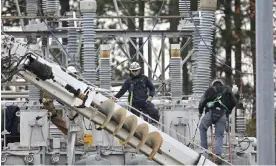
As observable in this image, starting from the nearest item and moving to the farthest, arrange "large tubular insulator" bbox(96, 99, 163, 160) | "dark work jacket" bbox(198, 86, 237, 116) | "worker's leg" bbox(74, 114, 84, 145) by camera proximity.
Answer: "large tubular insulator" bbox(96, 99, 163, 160), "worker's leg" bbox(74, 114, 84, 145), "dark work jacket" bbox(198, 86, 237, 116)

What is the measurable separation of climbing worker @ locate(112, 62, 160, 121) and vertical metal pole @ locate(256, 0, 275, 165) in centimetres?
706

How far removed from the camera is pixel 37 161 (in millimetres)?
21609

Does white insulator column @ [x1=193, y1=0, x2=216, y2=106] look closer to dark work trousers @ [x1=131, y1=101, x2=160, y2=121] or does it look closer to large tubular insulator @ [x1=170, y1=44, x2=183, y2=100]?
large tubular insulator @ [x1=170, y1=44, x2=183, y2=100]

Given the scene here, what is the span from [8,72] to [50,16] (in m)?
6.46

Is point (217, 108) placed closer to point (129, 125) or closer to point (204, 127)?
point (204, 127)

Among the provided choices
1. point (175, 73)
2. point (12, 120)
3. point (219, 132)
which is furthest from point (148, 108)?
point (12, 120)

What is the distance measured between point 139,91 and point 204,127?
62.0 inches

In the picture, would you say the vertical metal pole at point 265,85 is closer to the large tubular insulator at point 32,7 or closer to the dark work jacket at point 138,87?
the dark work jacket at point 138,87

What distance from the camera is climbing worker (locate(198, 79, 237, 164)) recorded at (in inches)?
824

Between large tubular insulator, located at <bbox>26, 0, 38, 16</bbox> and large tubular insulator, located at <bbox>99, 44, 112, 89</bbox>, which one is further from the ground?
large tubular insulator, located at <bbox>26, 0, 38, 16</bbox>

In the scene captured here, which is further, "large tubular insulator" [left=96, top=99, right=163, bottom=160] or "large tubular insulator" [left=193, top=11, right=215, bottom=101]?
"large tubular insulator" [left=193, top=11, right=215, bottom=101]

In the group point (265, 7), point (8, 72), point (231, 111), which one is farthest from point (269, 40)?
point (231, 111)

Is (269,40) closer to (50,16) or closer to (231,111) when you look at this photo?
(231,111)

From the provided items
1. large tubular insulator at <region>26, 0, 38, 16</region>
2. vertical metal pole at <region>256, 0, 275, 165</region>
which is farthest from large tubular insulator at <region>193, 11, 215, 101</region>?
vertical metal pole at <region>256, 0, 275, 165</region>
